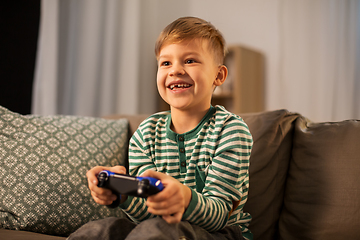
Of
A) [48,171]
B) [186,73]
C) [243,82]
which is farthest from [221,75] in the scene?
[243,82]

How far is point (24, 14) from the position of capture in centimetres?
202

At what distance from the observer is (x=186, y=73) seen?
92 centimetres

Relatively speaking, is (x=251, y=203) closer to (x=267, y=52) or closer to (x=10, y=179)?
(x=10, y=179)

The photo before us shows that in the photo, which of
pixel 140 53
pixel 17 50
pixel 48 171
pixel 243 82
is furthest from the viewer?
pixel 140 53

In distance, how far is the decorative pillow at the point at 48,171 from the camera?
1.08 m

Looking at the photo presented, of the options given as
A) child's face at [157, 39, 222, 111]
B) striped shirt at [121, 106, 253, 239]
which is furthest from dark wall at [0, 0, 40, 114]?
child's face at [157, 39, 222, 111]

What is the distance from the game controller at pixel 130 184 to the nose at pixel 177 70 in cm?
34

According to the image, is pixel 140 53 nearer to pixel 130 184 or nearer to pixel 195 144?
pixel 195 144

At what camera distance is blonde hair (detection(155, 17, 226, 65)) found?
36.5 inches

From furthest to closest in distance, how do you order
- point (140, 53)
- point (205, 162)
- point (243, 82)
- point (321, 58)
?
1. point (140, 53)
2. point (243, 82)
3. point (321, 58)
4. point (205, 162)

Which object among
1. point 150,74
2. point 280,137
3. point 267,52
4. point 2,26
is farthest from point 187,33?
point 150,74

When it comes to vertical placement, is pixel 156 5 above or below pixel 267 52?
above

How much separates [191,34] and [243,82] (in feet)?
6.52

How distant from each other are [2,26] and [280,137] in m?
1.66
